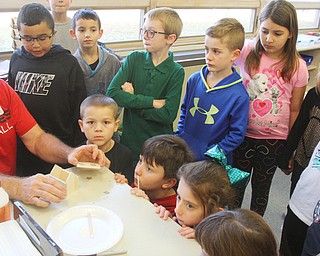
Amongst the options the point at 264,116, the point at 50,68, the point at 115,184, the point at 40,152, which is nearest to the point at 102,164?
the point at 115,184

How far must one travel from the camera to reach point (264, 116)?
1.83m

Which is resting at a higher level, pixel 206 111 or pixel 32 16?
pixel 32 16

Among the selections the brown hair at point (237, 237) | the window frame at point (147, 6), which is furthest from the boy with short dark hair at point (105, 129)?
the window frame at point (147, 6)

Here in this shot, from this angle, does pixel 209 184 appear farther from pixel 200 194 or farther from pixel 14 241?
pixel 14 241

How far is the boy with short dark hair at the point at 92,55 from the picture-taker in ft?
6.32

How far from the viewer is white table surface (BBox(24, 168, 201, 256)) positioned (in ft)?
3.11

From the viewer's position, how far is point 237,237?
2.71ft


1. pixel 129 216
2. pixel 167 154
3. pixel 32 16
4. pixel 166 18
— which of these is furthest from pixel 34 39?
pixel 129 216

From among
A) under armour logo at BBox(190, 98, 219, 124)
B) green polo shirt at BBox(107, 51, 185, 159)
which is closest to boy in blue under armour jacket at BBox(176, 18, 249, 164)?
under armour logo at BBox(190, 98, 219, 124)

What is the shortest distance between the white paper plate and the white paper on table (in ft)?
0.36

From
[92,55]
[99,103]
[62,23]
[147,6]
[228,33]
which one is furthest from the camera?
Answer: [147,6]

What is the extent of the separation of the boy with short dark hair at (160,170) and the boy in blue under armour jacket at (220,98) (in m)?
0.30

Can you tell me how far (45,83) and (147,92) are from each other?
0.53 m

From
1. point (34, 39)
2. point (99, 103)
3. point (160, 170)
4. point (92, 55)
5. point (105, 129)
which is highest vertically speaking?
point (34, 39)
